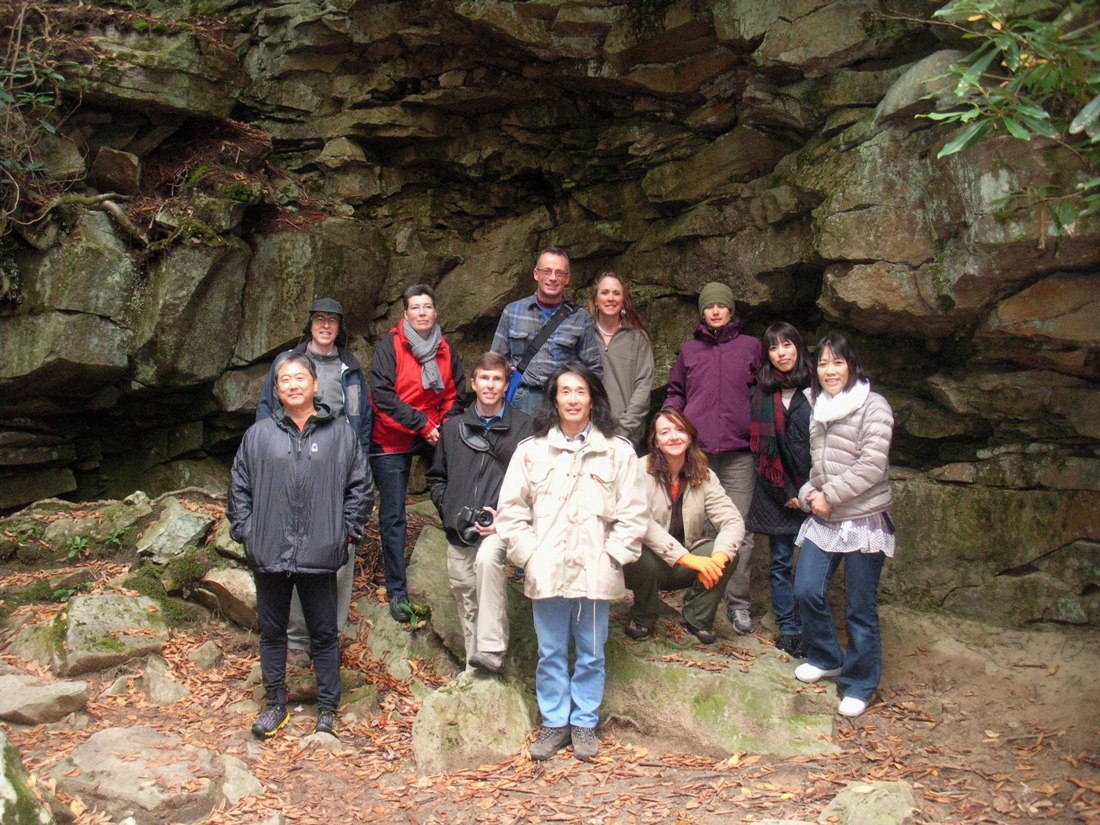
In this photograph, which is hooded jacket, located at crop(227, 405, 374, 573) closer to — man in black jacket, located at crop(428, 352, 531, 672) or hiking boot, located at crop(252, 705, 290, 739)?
man in black jacket, located at crop(428, 352, 531, 672)

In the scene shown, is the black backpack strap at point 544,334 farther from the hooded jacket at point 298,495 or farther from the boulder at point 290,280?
the boulder at point 290,280

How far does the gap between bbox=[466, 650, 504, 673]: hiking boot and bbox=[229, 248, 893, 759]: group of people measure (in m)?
0.01

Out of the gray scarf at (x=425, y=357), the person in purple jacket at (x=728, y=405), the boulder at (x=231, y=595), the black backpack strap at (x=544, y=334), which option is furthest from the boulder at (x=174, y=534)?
the person in purple jacket at (x=728, y=405)

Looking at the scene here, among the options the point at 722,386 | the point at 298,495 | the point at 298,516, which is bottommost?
the point at 298,516

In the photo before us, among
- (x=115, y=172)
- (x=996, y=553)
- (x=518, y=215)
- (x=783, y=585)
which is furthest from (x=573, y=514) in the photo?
(x=115, y=172)

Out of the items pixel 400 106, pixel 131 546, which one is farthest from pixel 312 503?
pixel 400 106

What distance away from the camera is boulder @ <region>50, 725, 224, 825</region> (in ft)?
14.0

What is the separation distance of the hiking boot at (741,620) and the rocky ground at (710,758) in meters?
0.10

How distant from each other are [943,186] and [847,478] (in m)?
2.32

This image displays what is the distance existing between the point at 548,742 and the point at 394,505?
213 centimetres

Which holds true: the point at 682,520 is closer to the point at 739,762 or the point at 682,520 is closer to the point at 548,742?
the point at 739,762

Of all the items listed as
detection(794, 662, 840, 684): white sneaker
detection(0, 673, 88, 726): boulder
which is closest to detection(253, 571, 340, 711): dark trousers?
detection(0, 673, 88, 726): boulder

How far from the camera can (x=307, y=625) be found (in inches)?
208

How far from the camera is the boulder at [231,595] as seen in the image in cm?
636
